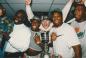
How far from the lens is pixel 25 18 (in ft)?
13.3

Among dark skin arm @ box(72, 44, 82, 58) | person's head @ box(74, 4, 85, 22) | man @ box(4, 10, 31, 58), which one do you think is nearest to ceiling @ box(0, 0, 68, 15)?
person's head @ box(74, 4, 85, 22)

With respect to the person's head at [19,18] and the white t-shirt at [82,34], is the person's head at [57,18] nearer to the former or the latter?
the white t-shirt at [82,34]

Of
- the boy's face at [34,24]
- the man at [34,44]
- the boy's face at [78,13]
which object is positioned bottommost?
the man at [34,44]

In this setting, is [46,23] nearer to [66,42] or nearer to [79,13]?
[66,42]

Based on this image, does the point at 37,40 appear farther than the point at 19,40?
No

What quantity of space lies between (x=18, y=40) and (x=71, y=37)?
0.91 m

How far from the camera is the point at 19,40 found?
3787 mm

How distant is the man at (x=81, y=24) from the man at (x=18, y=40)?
0.83 meters

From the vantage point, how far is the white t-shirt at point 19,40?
3783mm

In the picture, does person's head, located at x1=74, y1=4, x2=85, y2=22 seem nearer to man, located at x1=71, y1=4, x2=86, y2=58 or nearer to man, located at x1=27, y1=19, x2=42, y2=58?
man, located at x1=71, y1=4, x2=86, y2=58

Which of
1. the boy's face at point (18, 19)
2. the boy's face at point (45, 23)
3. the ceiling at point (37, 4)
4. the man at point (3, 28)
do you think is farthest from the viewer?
the ceiling at point (37, 4)

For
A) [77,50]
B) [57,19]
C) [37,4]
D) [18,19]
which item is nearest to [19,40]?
[18,19]

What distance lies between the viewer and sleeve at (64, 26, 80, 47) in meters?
3.50

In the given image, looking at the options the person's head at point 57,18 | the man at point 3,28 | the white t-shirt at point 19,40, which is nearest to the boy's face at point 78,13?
the person's head at point 57,18
